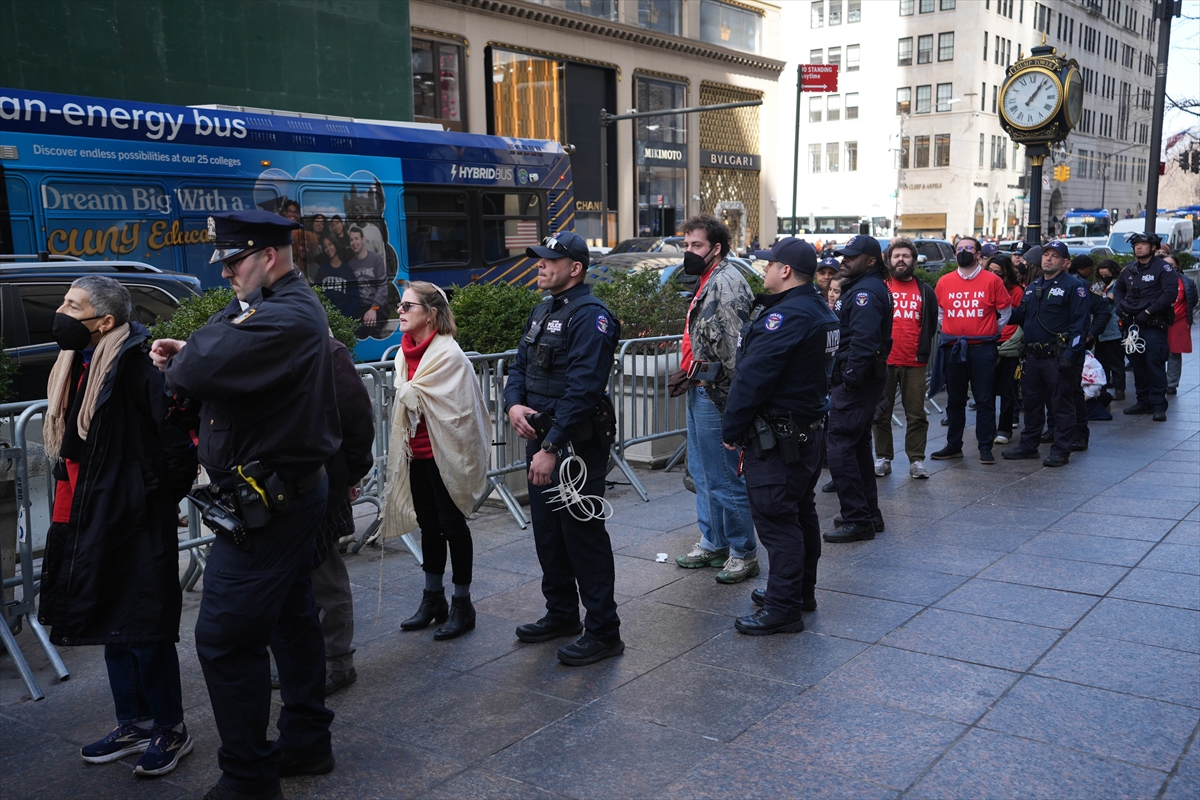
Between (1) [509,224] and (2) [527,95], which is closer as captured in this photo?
(1) [509,224]

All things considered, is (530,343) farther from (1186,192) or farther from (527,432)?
(1186,192)

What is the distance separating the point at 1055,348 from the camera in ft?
30.7

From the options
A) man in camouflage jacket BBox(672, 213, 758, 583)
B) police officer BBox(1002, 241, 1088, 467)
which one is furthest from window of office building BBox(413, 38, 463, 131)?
man in camouflage jacket BBox(672, 213, 758, 583)

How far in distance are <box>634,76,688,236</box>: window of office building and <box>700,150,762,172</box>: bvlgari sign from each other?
1833 millimetres

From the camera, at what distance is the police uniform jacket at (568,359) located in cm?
463

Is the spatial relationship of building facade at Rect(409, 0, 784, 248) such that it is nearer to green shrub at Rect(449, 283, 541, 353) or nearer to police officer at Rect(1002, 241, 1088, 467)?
police officer at Rect(1002, 241, 1088, 467)

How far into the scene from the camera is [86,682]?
4727 mm

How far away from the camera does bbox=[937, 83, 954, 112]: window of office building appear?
71750 millimetres

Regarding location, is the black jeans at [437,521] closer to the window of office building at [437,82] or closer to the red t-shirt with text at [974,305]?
the red t-shirt with text at [974,305]

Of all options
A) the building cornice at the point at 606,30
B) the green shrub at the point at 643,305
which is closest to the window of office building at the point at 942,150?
the building cornice at the point at 606,30

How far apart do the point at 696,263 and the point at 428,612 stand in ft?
7.87

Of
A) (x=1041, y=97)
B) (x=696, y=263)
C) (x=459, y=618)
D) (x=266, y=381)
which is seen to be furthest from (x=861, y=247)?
(x=1041, y=97)

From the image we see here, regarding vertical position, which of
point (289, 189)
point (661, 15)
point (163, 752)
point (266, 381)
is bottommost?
point (163, 752)

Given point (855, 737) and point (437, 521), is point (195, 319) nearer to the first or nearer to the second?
point (437, 521)
